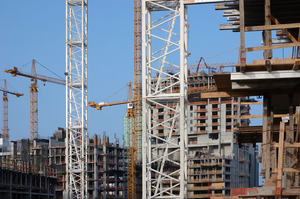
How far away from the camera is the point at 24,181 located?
255ft

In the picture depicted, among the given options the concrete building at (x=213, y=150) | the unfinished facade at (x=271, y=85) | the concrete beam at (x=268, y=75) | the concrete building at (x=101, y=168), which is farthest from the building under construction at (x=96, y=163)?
the concrete beam at (x=268, y=75)

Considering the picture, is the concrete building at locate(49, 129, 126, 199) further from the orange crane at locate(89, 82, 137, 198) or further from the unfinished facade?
the unfinished facade

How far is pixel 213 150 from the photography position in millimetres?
121375

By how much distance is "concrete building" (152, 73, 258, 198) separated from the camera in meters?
114

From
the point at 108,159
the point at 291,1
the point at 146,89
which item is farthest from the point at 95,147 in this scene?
the point at 291,1

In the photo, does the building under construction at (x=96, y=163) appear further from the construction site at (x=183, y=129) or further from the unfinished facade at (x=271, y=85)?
the unfinished facade at (x=271, y=85)

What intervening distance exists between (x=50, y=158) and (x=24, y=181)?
151ft

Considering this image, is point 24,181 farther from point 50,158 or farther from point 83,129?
point 50,158

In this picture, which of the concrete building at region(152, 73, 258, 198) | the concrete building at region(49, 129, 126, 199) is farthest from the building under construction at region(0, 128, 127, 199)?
the concrete building at region(152, 73, 258, 198)

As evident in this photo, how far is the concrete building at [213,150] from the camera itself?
374 ft

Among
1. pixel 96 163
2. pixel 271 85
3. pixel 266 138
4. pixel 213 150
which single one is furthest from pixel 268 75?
pixel 213 150

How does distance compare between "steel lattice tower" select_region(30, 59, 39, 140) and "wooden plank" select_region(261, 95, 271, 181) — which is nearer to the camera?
"wooden plank" select_region(261, 95, 271, 181)

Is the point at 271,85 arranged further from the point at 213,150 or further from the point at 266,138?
the point at 213,150

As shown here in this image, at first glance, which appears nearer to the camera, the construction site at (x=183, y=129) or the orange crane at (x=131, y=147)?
the construction site at (x=183, y=129)
